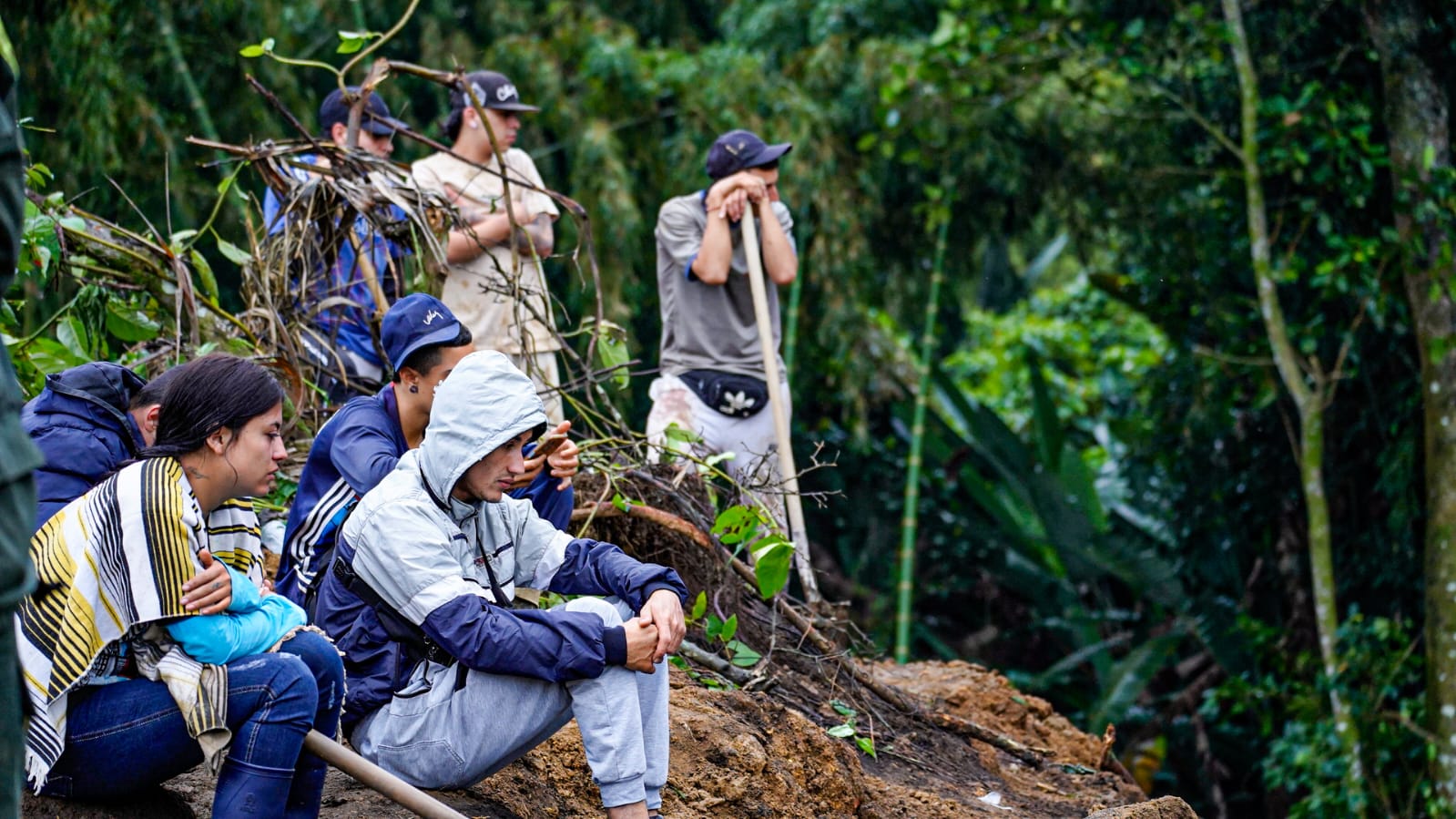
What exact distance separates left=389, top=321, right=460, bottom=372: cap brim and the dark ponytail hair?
29.9 inches

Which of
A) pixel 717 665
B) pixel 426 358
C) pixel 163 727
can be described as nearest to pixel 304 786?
pixel 163 727

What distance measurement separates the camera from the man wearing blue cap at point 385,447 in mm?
3379

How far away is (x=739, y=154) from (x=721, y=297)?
53 centimetres

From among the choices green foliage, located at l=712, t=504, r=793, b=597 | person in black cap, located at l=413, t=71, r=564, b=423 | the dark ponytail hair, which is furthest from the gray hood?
person in black cap, located at l=413, t=71, r=564, b=423

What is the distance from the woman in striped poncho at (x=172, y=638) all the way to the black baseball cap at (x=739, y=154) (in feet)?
10.1

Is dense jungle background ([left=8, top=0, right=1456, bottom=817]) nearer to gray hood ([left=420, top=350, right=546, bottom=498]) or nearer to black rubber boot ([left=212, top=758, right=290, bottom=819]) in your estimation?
gray hood ([left=420, top=350, right=546, bottom=498])

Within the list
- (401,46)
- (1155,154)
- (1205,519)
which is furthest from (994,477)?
(401,46)

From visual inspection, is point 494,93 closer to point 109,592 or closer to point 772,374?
point 772,374

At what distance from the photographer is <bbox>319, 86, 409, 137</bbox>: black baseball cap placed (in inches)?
201

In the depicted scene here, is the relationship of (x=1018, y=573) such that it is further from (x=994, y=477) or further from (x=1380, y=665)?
(x=1380, y=665)

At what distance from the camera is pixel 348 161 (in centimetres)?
493

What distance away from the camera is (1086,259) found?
10656 millimetres

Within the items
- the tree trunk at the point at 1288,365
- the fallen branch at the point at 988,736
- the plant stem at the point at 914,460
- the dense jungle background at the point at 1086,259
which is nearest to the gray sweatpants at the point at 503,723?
the fallen branch at the point at 988,736

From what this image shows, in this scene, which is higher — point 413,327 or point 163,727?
point 413,327
